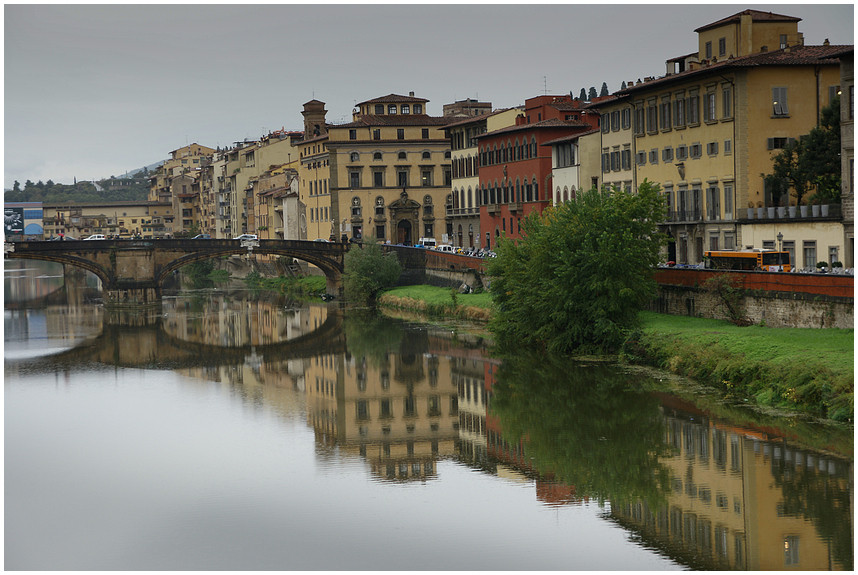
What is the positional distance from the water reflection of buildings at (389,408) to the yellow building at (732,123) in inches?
521

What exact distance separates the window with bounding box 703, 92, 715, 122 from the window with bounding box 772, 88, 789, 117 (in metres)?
2.83

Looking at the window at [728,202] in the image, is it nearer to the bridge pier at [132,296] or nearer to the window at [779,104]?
the window at [779,104]

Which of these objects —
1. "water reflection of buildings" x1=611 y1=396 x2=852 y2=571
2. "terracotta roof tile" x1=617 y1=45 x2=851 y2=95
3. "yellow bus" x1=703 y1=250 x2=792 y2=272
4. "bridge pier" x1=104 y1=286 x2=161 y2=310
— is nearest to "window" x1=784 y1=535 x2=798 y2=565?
"water reflection of buildings" x1=611 y1=396 x2=852 y2=571

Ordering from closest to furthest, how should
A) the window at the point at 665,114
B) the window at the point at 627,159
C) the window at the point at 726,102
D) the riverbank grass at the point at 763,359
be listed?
the riverbank grass at the point at 763,359
the window at the point at 726,102
the window at the point at 665,114
the window at the point at 627,159

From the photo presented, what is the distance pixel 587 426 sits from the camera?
1335 inches

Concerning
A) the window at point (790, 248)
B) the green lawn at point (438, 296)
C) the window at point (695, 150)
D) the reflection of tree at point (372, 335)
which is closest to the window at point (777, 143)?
the window at point (695, 150)

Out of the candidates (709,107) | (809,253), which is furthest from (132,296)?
(809,253)

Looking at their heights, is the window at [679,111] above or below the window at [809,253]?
above

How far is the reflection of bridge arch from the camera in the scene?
51.5 meters

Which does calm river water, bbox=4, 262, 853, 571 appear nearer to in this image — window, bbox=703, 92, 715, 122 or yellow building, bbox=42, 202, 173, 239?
window, bbox=703, 92, 715, 122

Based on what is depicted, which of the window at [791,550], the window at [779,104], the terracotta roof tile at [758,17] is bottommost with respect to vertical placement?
the window at [791,550]

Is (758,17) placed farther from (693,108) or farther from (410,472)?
(410,472)

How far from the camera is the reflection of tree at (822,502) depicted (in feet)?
74.3

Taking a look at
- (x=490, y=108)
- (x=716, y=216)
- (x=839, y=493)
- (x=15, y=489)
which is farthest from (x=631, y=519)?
(x=490, y=108)
